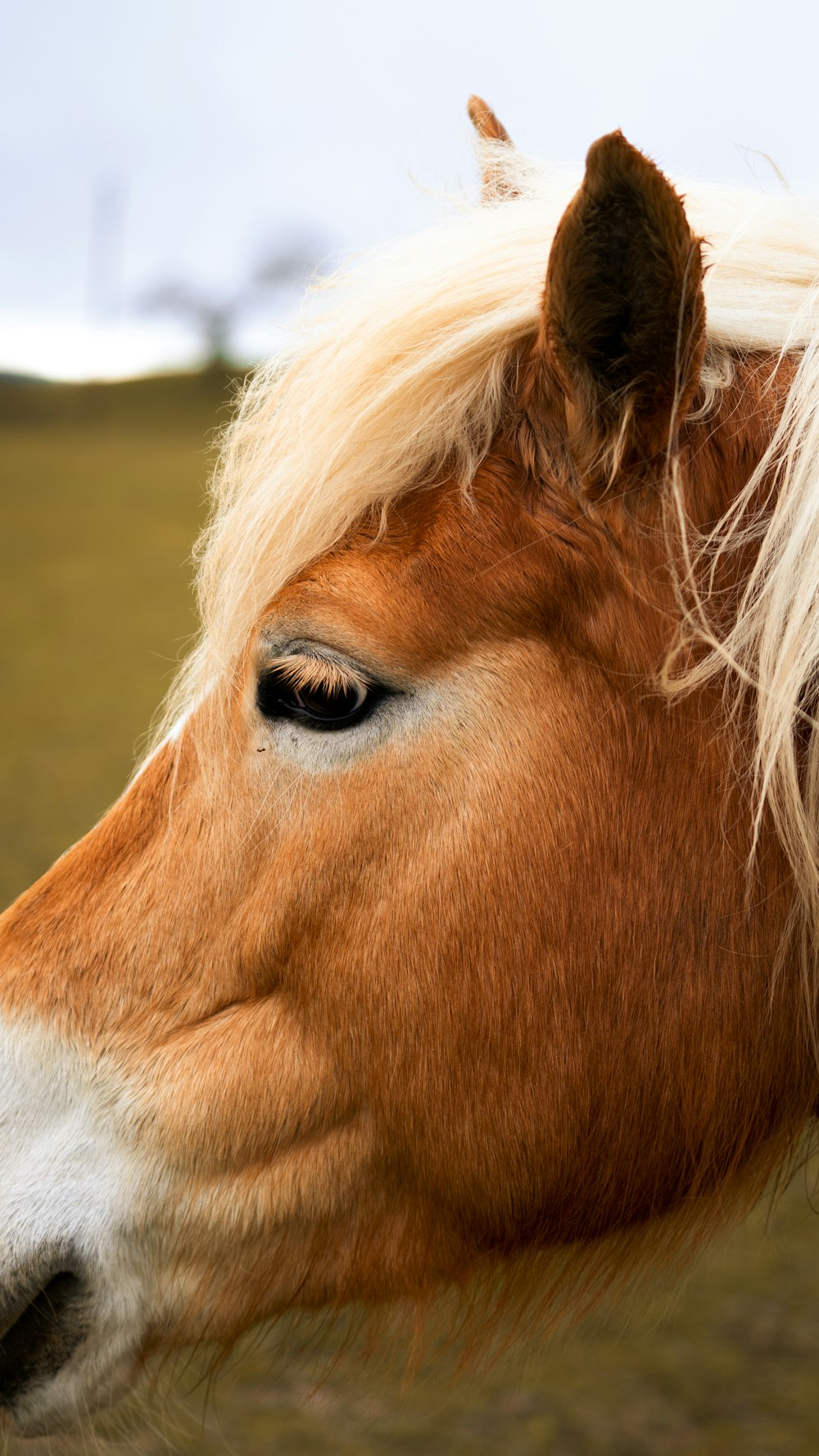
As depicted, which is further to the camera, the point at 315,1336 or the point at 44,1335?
the point at 315,1336

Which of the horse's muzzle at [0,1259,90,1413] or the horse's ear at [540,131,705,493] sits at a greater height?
the horse's ear at [540,131,705,493]

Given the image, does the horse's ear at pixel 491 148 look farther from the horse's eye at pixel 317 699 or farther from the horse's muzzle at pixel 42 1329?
the horse's muzzle at pixel 42 1329

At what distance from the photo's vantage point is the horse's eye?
95cm

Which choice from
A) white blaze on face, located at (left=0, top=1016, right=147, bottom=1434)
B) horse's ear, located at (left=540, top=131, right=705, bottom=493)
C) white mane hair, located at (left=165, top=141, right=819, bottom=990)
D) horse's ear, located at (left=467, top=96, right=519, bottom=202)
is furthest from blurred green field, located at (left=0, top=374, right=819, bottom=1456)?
horse's ear, located at (left=540, top=131, right=705, bottom=493)

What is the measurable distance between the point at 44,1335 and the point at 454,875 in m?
0.57

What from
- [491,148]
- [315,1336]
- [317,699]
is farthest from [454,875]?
[491,148]

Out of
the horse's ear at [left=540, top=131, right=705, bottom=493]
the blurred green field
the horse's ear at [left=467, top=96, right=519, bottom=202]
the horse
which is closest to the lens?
the horse's ear at [left=540, top=131, right=705, bottom=493]

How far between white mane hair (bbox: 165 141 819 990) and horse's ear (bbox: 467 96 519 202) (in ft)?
0.34

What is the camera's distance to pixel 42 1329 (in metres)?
0.99

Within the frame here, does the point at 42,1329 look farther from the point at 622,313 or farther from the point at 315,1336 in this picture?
the point at 622,313

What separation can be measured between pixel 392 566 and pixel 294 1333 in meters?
0.80

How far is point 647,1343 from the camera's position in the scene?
2424mm

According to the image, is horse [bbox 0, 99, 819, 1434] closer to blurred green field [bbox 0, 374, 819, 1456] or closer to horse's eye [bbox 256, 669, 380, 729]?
horse's eye [bbox 256, 669, 380, 729]

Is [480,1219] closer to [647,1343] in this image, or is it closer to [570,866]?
[570,866]
